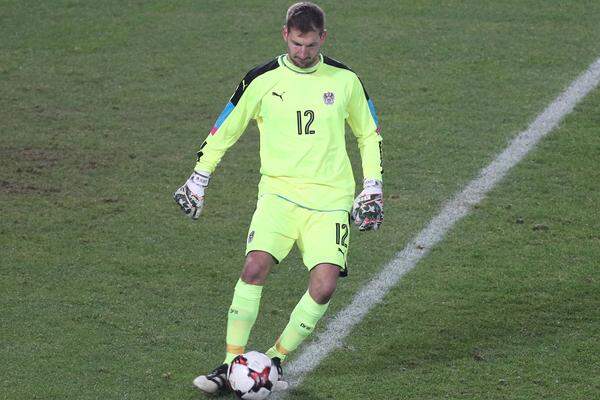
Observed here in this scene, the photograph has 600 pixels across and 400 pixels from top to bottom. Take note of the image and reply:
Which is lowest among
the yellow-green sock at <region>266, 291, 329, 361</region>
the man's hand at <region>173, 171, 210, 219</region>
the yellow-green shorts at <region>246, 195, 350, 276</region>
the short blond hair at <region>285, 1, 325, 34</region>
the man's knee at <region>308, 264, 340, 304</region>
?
the yellow-green sock at <region>266, 291, 329, 361</region>

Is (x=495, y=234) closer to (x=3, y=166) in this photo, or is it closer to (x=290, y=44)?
(x=290, y=44)

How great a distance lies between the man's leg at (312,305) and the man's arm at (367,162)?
1.11 ft

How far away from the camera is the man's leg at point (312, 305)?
23.1ft

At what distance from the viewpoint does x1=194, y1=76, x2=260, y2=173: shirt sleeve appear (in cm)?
723

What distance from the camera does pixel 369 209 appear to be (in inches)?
281

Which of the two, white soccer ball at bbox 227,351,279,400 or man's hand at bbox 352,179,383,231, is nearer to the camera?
white soccer ball at bbox 227,351,279,400

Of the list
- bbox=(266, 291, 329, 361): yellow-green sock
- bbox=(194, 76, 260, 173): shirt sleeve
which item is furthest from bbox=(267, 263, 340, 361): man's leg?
bbox=(194, 76, 260, 173): shirt sleeve

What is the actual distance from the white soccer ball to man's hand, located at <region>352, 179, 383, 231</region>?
0.93m

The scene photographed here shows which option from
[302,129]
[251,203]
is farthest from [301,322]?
[251,203]

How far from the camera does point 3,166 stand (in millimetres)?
10680

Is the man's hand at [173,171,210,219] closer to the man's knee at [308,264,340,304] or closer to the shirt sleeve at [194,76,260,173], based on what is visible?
the shirt sleeve at [194,76,260,173]

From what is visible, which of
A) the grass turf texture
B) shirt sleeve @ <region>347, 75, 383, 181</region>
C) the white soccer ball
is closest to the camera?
the white soccer ball

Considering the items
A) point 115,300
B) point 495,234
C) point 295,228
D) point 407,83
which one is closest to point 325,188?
point 295,228

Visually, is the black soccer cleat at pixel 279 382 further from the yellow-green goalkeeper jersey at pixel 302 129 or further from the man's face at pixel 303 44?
the man's face at pixel 303 44
